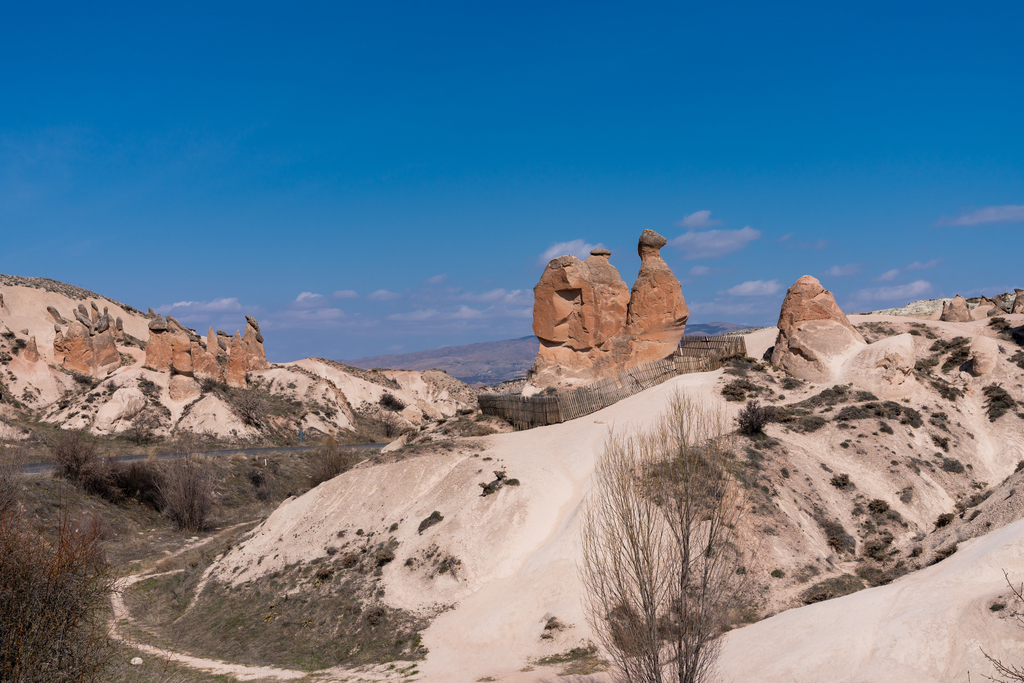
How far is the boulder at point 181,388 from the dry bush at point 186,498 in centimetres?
2035

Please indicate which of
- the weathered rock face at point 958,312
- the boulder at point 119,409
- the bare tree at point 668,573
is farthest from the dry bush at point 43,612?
the weathered rock face at point 958,312

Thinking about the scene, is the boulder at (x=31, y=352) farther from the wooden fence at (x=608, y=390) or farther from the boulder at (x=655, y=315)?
the boulder at (x=655, y=315)

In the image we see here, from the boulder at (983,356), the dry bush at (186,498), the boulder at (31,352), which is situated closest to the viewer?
the boulder at (983,356)

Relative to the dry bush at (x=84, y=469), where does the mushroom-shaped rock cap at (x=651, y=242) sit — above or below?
above

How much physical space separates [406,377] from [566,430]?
6058 centimetres

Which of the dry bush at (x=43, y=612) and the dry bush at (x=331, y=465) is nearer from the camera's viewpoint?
the dry bush at (x=43, y=612)

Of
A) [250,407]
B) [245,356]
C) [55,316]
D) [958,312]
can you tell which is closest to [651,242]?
[958,312]

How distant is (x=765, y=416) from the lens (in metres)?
26.5

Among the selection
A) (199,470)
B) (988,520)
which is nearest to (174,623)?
(199,470)

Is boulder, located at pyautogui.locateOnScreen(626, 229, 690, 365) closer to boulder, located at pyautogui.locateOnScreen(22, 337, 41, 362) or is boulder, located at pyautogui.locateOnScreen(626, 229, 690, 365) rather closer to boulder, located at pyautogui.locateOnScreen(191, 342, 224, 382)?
boulder, located at pyautogui.locateOnScreen(191, 342, 224, 382)

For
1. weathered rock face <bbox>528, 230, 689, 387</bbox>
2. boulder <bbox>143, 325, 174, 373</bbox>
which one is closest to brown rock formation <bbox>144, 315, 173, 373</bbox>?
boulder <bbox>143, 325, 174, 373</bbox>

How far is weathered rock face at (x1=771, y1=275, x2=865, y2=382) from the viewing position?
31.7 meters

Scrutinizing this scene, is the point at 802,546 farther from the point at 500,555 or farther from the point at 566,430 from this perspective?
the point at 566,430

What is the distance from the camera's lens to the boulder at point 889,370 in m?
29.3
